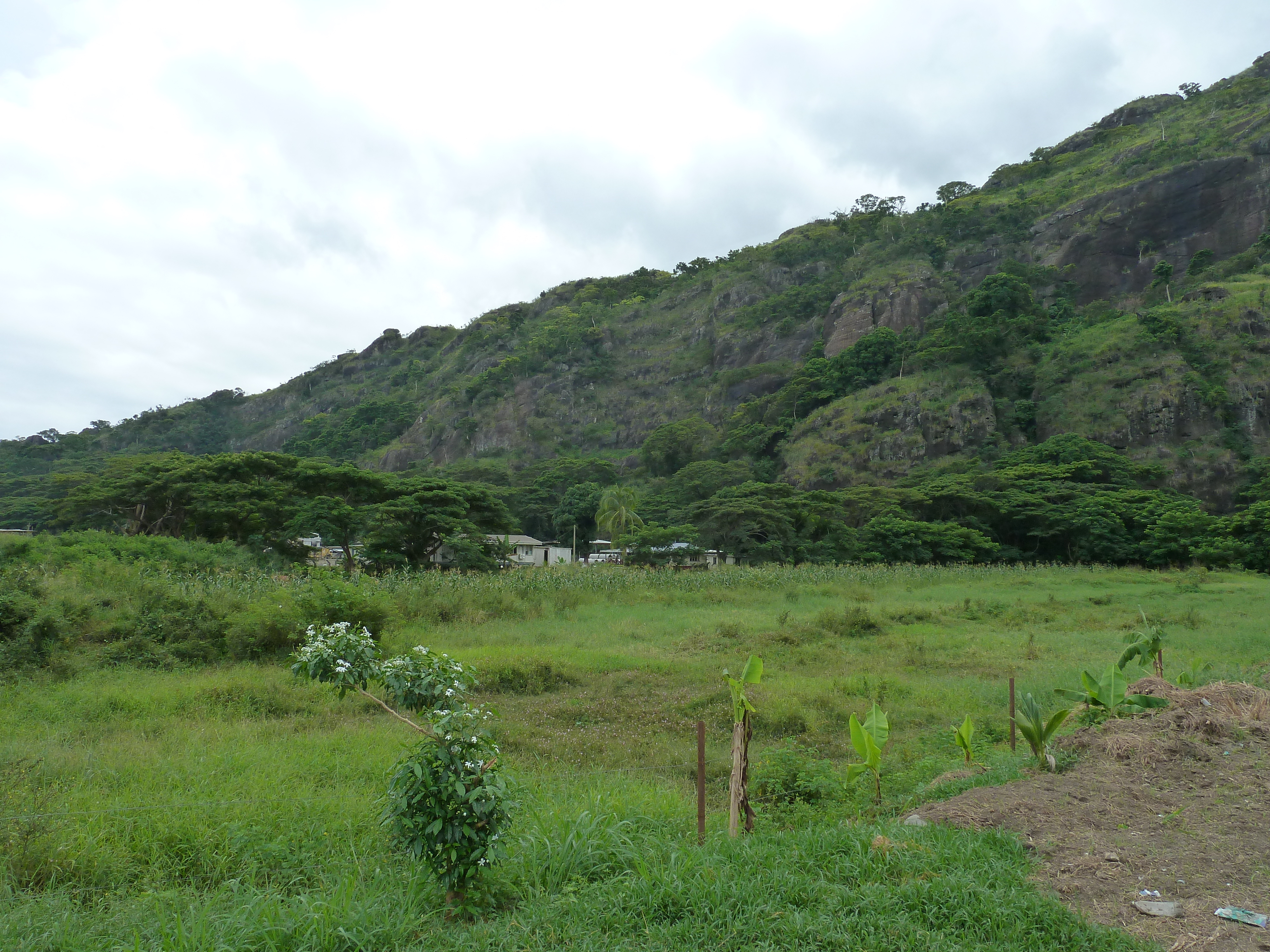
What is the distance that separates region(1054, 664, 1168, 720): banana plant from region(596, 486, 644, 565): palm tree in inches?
1511

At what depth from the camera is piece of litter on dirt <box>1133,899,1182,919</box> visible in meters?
3.71

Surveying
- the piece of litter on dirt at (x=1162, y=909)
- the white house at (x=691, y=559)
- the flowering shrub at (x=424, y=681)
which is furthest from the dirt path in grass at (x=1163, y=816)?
the white house at (x=691, y=559)

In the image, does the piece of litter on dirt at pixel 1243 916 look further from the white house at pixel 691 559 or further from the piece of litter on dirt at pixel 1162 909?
the white house at pixel 691 559

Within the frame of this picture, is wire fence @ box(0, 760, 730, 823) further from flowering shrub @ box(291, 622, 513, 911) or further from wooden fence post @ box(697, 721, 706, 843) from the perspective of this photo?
wooden fence post @ box(697, 721, 706, 843)

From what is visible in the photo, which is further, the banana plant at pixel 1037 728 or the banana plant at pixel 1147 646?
the banana plant at pixel 1147 646

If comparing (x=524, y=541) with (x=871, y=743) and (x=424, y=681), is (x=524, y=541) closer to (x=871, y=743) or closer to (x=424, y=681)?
(x=871, y=743)

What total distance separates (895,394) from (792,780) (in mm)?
61680

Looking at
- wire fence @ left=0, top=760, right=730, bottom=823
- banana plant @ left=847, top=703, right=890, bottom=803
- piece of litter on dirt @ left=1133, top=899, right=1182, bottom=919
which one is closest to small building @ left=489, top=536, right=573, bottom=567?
wire fence @ left=0, top=760, right=730, bottom=823

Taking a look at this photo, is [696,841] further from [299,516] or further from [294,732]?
[299,516]

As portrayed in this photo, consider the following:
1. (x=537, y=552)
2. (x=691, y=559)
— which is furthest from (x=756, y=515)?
(x=537, y=552)

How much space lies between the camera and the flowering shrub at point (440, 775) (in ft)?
12.4

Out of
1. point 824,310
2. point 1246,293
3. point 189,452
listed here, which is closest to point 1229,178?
point 1246,293

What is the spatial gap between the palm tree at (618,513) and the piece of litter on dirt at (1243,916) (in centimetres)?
4188

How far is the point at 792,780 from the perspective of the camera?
6473 mm
